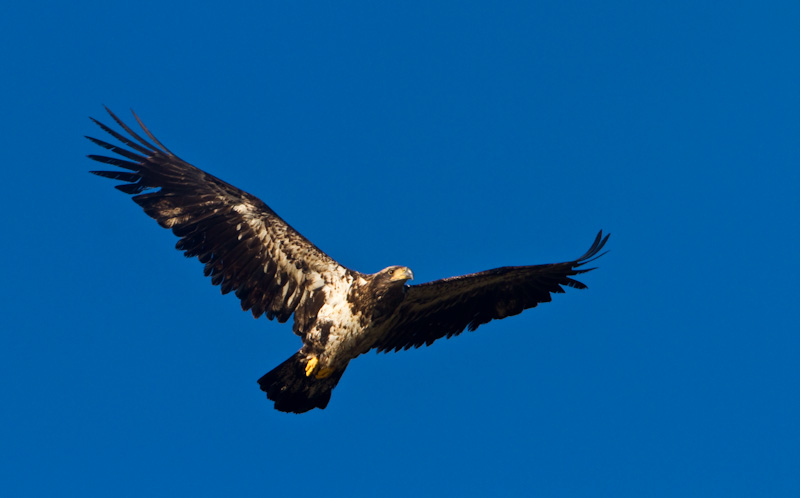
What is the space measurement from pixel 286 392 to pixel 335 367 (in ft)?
2.31

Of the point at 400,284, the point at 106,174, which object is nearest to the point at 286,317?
the point at 400,284

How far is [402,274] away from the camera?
45.1 ft

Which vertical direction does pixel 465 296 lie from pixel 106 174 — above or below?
below

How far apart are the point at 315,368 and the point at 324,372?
5.3 inches

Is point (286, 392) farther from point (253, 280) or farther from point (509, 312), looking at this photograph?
point (509, 312)

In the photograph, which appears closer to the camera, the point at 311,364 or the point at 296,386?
the point at 311,364

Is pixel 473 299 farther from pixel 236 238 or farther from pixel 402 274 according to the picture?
pixel 236 238

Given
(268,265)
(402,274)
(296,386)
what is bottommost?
(296,386)

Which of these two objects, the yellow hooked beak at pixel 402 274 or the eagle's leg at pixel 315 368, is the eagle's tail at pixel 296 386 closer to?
the eagle's leg at pixel 315 368

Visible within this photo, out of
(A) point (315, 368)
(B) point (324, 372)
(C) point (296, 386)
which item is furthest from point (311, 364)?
(C) point (296, 386)

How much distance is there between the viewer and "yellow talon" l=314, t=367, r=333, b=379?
46.9 feet

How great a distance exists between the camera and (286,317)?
14469 millimetres

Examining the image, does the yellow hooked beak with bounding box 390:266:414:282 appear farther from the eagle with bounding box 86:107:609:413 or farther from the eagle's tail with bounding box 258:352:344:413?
the eagle's tail with bounding box 258:352:344:413

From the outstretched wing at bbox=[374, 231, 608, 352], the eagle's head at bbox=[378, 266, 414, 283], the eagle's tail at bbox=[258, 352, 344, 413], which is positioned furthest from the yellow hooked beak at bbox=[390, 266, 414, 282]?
the eagle's tail at bbox=[258, 352, 344, 413]
